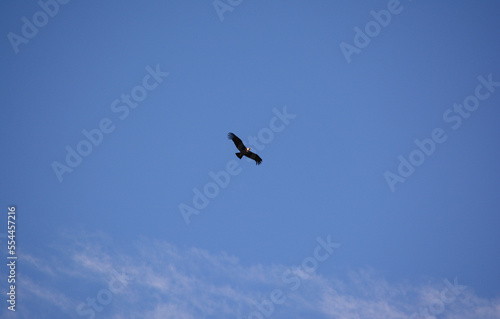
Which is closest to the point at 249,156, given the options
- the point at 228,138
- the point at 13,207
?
the point at 228,138

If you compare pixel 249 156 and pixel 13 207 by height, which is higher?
pixel 249 156

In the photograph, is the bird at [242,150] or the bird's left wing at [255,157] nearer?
the bird at [242,150]

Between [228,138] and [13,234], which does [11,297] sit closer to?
[13,234]

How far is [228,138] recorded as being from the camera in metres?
42.2

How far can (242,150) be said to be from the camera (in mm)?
43469

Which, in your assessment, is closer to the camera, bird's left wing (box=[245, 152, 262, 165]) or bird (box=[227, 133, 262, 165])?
bird (box=[227, 133, 262, 165])

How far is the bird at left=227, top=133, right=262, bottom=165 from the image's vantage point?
138 ft

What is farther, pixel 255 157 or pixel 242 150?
pixel 255 157

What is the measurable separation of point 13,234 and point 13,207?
80.9 inches

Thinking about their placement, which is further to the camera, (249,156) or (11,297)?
(249,156)

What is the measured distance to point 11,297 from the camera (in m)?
41.3

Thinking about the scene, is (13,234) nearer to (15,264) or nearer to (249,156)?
(15,264)

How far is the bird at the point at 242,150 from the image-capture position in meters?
42.2

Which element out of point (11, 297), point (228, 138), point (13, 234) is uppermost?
point (228, 138)
